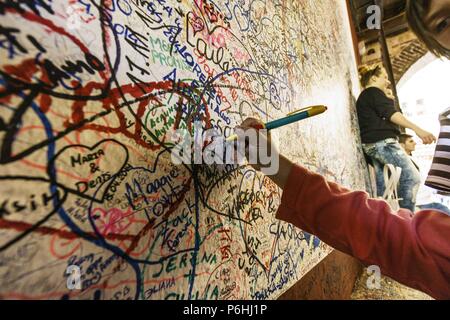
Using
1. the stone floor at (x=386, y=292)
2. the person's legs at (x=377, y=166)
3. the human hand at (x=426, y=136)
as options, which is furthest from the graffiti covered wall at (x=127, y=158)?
the human hand at (x=426, y=136)

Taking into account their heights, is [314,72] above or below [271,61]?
above

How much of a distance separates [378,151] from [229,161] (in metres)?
2.39

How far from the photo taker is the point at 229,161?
671 mm

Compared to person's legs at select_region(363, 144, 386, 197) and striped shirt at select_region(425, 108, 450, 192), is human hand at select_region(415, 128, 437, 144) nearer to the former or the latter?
person's legs at select_region(363, 144, 386, 197)

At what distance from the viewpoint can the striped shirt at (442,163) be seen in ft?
2.52

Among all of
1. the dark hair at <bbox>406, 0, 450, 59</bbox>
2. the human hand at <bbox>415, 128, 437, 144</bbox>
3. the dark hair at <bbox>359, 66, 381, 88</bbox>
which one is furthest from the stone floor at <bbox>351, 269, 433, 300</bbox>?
the dark hair at <bbox>359, 66, 381, 88</bbox>

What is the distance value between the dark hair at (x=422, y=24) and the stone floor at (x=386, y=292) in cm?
178

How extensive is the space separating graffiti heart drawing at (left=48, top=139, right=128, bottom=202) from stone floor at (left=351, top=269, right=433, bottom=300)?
2.17 metres

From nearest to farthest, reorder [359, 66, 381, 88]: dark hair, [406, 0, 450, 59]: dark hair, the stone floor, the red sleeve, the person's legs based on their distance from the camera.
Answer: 1. the red sleeve
2. [406, 0, 450, 59]: dark hair
3. the stone floor
4. the person's legs
5. [359, 66, 381, 88]: dark hair

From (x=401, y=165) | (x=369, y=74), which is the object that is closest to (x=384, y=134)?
(x=401, y=165)

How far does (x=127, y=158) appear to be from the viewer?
16.6 inches

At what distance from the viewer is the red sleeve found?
0.53m

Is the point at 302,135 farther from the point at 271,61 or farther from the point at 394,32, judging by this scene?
the point at 394,32
